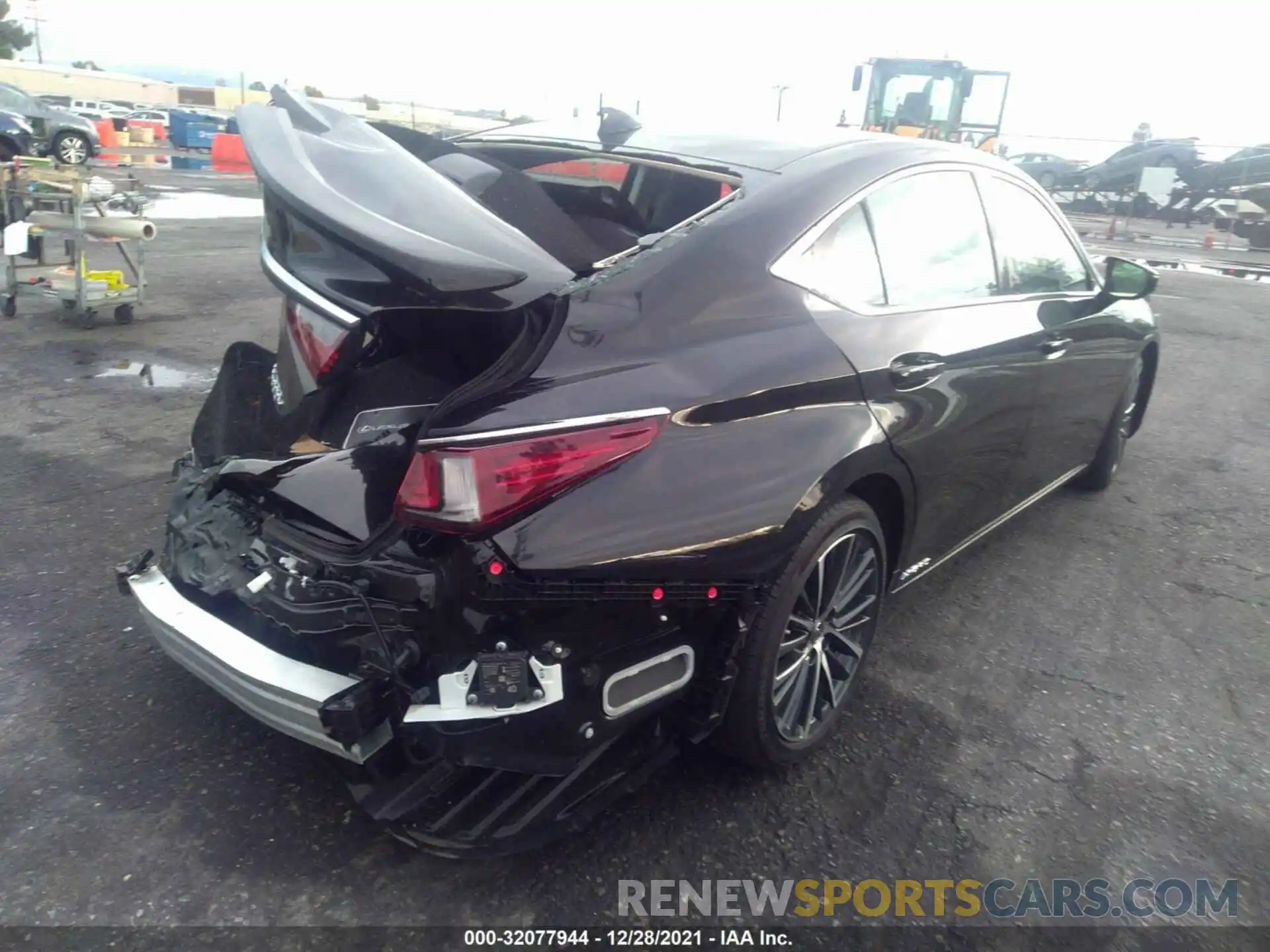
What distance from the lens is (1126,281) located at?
438 cm

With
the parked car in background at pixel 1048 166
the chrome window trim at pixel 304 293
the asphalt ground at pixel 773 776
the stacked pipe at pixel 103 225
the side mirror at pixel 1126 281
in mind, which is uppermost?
the parked car in background at pixel 1048 166

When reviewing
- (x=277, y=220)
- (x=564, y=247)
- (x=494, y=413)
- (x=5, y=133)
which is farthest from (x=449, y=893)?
(x=5, y=133)

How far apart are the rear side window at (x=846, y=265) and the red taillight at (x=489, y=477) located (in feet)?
3.19

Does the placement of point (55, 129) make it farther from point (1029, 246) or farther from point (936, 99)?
point (1029, 246)

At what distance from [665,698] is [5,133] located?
2240 cm

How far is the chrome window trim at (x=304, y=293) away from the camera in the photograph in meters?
2.49

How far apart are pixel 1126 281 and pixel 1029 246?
0.94 meters

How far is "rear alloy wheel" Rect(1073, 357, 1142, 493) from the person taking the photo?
4.84m

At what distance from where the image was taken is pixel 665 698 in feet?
7.45

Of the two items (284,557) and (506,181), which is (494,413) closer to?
(284,557)

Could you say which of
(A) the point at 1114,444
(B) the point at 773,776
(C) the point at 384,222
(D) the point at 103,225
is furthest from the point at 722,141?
(D) the point at 103,225

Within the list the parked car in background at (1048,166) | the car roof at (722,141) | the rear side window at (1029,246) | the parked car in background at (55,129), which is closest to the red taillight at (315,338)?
the car roof at (722,141)

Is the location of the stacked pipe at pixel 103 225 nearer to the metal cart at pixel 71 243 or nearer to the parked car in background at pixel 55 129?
the metal cart at pixel 71 243

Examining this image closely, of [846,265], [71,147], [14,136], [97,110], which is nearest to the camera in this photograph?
[846,265]
